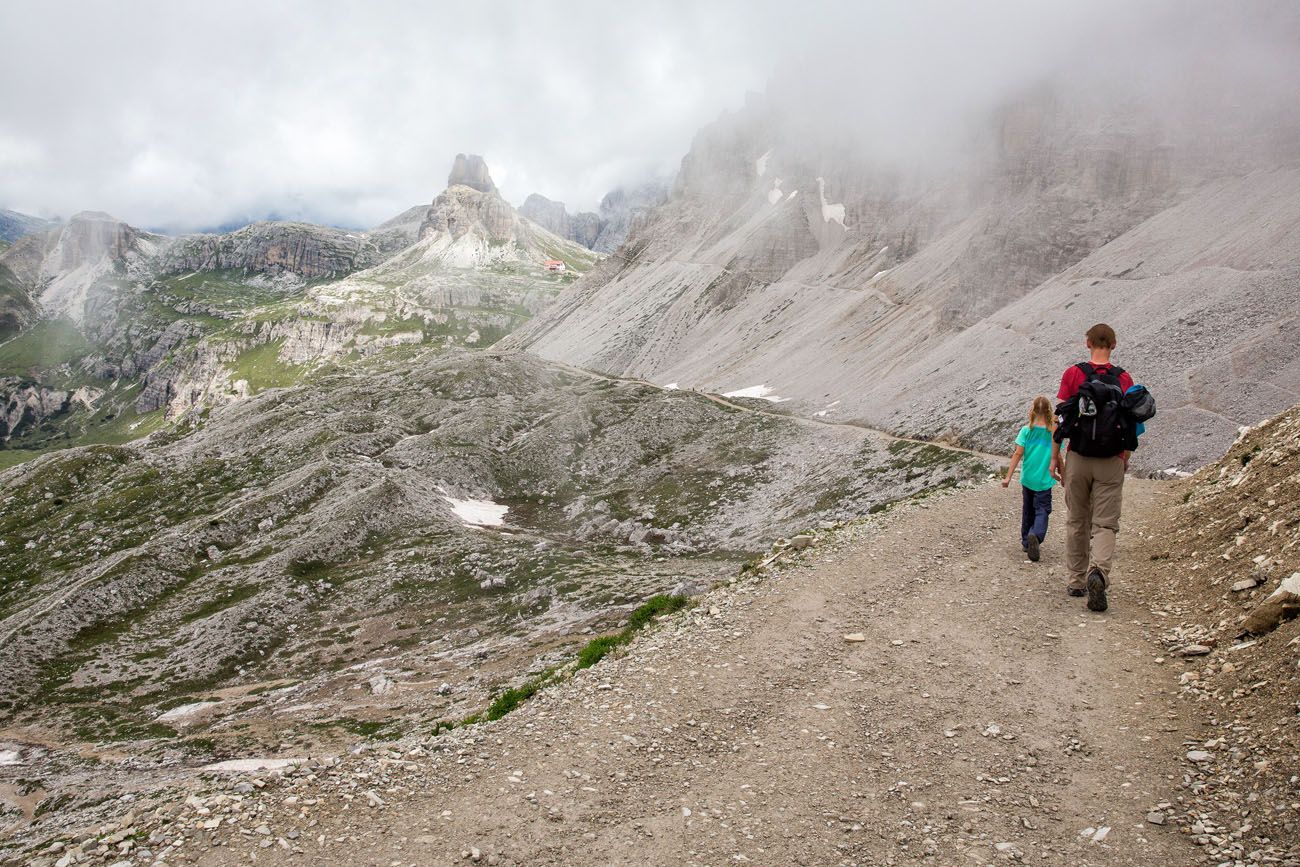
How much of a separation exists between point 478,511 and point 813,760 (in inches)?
2701

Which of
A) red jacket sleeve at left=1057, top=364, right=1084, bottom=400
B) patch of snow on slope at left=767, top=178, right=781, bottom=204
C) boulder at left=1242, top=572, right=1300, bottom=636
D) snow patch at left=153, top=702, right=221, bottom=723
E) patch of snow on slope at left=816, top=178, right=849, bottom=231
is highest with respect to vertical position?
patch of snow on slope at left=767, top=178, right=781, bottom=204

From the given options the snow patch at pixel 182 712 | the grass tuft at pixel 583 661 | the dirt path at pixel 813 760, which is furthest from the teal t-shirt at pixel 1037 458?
the snow patch at pixel 182 712

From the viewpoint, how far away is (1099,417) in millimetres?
12547

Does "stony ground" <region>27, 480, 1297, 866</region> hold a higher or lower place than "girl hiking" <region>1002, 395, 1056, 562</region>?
lower

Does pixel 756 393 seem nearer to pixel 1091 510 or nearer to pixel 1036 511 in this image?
pixel 1036 511

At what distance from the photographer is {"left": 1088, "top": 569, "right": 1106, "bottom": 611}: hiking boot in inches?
513

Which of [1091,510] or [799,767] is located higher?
[1091,510]

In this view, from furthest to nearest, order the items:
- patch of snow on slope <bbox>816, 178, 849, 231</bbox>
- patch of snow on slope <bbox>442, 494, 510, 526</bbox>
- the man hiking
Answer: patch of snow on slope <bbox>816, 178, 849, 231</bbox> → patch of snow on slope <bbox>442, 494, 510, 526</bbox> → the man hiking

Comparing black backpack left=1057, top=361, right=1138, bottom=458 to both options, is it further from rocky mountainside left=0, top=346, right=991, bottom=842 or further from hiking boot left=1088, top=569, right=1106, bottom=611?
rocky mountainside left=0, top=346, right=991, bottom=842

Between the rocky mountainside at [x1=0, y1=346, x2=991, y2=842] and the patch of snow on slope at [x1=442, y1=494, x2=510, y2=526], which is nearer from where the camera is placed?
the rocky mountainside at [x1=0, y1=346, x2=991, y2=842]

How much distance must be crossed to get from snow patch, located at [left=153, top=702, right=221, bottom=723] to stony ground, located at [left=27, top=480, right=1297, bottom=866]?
3889 cm

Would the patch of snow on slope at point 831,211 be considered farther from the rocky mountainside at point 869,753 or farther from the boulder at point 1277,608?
the boulder at point 1277,608

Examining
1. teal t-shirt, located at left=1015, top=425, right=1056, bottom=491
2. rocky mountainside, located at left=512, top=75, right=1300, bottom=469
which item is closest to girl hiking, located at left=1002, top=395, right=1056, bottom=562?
teal t-shirt, located at left=1015, top=425, right=1056, bottom=491

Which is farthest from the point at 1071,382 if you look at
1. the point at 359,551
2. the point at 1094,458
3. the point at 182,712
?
the point at 359,551
